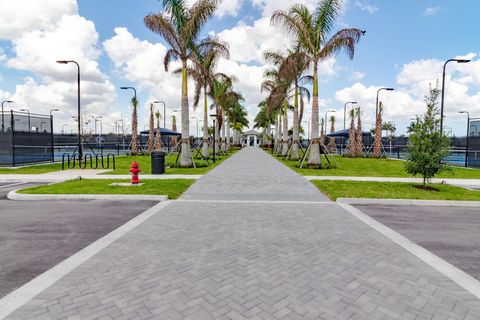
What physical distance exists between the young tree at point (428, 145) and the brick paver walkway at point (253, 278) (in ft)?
20.3

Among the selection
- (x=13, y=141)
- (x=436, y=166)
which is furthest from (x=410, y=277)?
(x=13, y=141)

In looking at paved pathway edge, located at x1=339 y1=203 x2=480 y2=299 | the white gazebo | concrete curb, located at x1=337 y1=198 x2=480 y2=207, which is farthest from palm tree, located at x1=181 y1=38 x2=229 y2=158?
the white gazebo

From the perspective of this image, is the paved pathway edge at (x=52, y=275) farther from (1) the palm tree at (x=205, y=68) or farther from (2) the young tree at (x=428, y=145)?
(1) the palm tree at (x=205, y=68)

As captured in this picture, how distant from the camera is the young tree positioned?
422 inches

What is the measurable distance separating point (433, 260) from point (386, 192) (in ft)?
19.5

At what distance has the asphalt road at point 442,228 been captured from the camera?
188 inches

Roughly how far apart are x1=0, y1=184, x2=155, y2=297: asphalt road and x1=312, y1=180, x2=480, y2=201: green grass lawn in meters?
6.36

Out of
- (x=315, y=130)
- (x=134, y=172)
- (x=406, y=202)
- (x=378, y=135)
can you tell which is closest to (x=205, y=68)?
(x=315, y=130)

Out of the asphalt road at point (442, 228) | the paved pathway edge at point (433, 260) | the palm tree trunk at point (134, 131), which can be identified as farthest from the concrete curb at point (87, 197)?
the palm tree trunk at point (134, 131)

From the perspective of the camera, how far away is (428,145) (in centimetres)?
1080

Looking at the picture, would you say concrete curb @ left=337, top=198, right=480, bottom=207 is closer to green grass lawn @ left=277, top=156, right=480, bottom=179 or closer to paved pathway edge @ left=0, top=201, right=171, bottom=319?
green grass lawn @ left=277, top=156, right=480, bottom=179

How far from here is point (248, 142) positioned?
4796 inches

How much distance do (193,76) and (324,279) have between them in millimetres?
20215

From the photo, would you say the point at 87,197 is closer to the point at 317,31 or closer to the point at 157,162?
the point at 157,162
